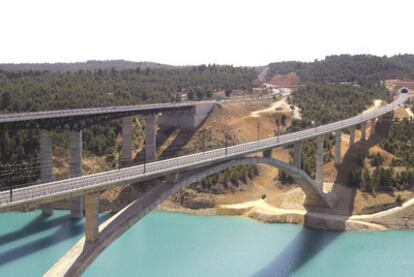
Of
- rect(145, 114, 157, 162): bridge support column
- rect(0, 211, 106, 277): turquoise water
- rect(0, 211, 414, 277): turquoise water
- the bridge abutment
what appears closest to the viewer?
rect(0, 211, 106, 277): turquoise water

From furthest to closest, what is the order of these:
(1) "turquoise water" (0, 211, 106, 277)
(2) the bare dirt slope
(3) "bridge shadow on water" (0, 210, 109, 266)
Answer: (2) the bare dirt slope → (3) "bridge shadow on water" (0, 210, 109, 266) → (1) "turquoise water" (0, 211, 106, 277)

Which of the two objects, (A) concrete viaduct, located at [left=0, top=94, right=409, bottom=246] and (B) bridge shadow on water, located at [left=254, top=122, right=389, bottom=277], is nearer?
(A) concrete viaduct, located at [left=0, top=94, right=409, bottom=246]

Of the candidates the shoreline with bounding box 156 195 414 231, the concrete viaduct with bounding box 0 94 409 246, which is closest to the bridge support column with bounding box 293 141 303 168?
the concrete viaduct with bounding box 0 94 409 246

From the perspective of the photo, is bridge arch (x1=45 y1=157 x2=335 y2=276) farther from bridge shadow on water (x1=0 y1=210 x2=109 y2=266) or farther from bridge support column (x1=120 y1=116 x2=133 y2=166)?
bridge support column (x1=120 y1=116 x2=133 y2=166)

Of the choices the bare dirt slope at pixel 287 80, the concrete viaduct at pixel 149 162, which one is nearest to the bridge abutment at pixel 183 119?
the concrete viaduct at pixel 149 162

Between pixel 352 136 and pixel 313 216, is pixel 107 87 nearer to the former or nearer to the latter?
pixel 352 136

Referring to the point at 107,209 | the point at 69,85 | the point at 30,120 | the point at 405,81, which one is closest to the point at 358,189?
the point at 107,209

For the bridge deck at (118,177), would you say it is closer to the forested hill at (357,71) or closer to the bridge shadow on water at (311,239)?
the bridge shadow on water at (311,239)
